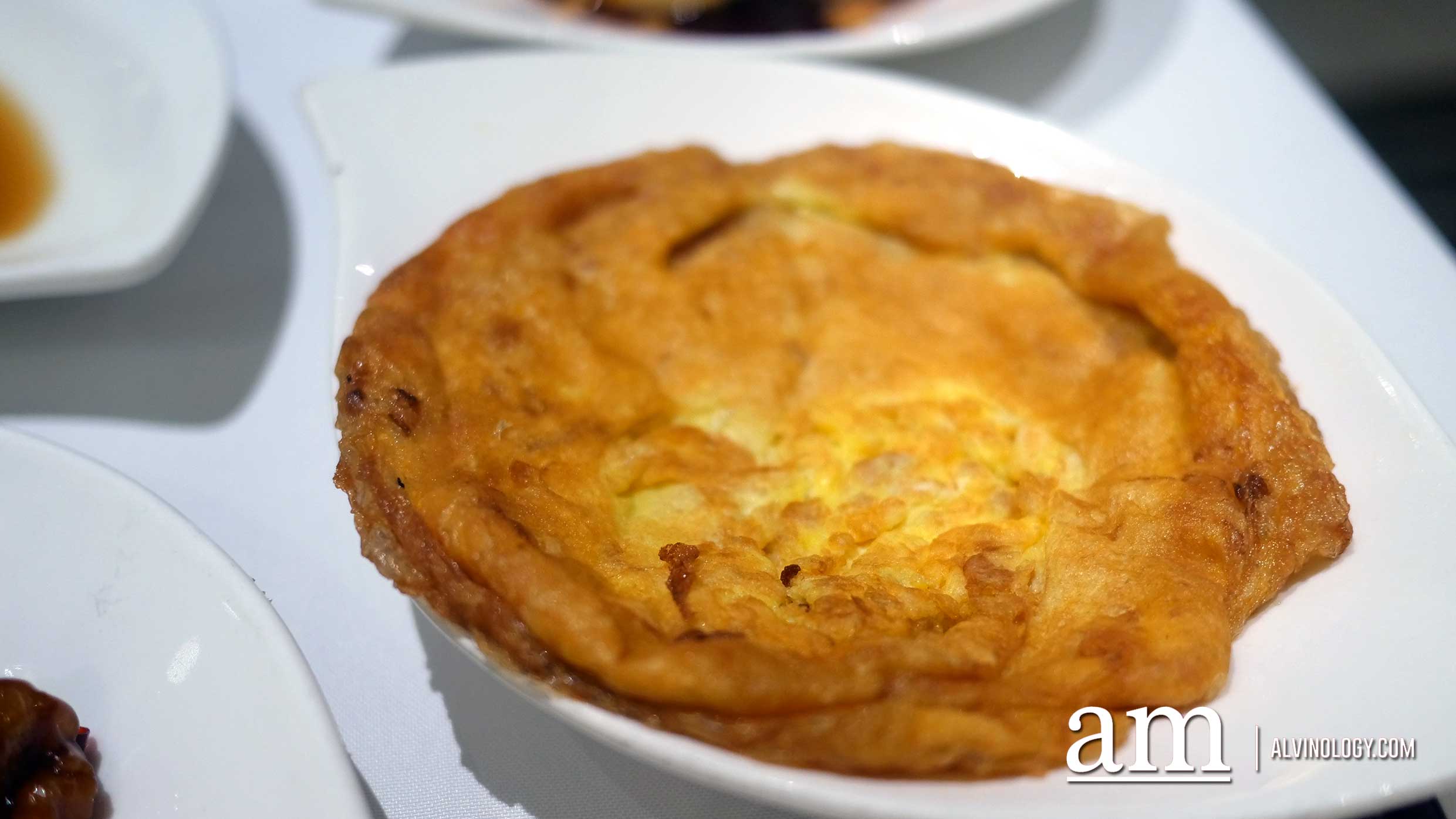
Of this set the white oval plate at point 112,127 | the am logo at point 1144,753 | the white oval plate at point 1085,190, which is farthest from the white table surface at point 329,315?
the am logo at point 1144,753

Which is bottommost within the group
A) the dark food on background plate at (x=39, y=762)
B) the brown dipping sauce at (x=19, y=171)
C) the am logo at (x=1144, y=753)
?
the am logo at (x=1144, y=753)

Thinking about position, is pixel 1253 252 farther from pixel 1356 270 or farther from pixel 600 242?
pixel 600 242

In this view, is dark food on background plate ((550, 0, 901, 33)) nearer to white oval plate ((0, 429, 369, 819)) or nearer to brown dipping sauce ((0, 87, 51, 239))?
brown dipping sauce ((0, 87, 51, 239))

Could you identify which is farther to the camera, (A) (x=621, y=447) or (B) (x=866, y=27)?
(B) (x=866, y=27)

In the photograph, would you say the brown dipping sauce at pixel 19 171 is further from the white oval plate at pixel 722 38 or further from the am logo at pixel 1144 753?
the am logo at pixel 1144 753

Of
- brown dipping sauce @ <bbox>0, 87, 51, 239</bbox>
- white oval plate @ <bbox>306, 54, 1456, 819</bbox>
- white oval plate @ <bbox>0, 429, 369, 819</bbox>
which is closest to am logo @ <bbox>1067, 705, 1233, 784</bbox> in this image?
white oval plate @ <bbox>306, 54, 1456, 819</bbox>

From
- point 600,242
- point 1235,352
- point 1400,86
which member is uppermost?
point 600,242

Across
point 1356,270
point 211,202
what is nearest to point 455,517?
point 211,202
